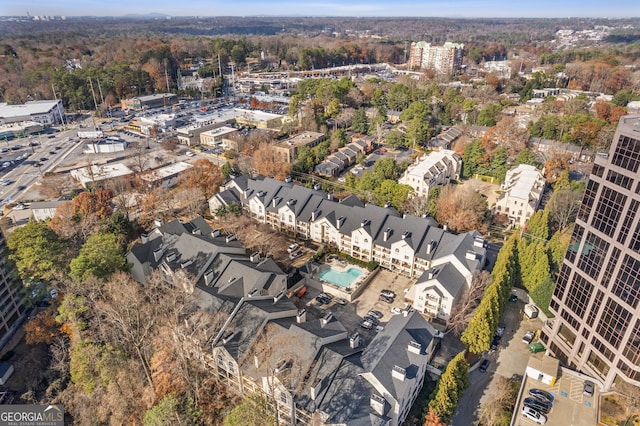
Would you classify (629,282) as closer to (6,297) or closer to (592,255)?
(592,255)

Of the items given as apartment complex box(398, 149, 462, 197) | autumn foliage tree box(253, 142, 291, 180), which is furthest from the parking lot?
autumn foliage tree box(253, 142, 291, 180)

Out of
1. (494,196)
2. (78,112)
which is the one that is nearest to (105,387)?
(494,196)

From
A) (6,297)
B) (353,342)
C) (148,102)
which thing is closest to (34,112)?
(148,102)

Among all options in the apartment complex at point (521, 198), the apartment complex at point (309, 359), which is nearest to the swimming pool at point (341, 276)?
the apartment complex at point (309, 359)

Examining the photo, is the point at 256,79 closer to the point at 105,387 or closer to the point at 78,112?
the point at 78,112

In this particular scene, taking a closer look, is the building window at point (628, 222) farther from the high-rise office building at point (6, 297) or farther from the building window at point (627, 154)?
the high-rise office building at point (6, 297)
